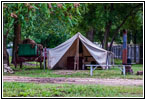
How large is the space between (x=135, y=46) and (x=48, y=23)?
12313 millimetres

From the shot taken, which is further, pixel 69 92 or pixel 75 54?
pixel 75 54

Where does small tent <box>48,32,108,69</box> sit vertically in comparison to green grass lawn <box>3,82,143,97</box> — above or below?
above

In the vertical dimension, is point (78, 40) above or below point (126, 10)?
below

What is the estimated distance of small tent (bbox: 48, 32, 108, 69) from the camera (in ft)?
63.3

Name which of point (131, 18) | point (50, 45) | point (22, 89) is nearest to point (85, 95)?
point (22, 89)

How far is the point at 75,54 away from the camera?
67.8ft

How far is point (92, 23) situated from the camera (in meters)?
24.2

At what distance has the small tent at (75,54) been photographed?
759 inches

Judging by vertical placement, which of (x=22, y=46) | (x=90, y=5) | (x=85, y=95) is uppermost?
(x=90, y=5)

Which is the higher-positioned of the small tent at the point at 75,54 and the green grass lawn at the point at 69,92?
the small tent at the point at 75,54

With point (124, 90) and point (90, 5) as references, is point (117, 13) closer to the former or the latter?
point (90, 5)

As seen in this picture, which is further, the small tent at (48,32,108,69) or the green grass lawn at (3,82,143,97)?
the small tent at (48,32,108,69)

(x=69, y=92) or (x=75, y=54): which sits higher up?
(x=75, y=54)

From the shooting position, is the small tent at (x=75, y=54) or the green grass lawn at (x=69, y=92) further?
the small tent at (x=75, y=54)
